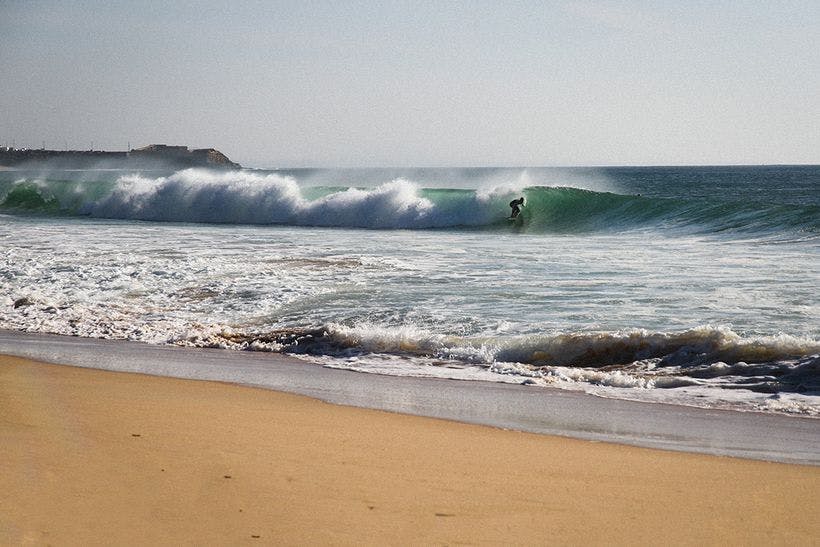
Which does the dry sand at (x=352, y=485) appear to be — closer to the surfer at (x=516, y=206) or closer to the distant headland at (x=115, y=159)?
the surfer at (x=516, y=206)

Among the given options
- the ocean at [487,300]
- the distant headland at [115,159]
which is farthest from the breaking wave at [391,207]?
the distant headland at [115,159]

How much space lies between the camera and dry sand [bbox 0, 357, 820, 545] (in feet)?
10.3

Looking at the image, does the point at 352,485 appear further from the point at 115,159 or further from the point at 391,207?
the point at 115,159

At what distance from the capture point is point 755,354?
7.07 meters

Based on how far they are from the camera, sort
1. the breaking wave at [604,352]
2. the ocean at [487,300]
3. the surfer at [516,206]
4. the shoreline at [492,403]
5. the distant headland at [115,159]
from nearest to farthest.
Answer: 1. the shoreline at [492,403]
2. the breaking wave at [604,352]
3. the ocean at [487,300]
4. the surfer at [516,206]
5. the distant headland at [115,159]

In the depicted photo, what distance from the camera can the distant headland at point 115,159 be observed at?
172m

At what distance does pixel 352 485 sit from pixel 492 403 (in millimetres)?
2426

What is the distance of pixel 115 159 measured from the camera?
18212 centimetres

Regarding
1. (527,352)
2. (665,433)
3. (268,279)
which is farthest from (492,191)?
(665,433)

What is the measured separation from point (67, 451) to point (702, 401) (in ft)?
13.9

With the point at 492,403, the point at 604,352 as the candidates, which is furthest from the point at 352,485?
the point at 604,352

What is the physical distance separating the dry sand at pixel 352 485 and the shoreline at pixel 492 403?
14.7 inches

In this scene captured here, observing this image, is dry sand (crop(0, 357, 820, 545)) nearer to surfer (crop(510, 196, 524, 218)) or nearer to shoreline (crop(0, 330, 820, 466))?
shoreline (crop(0, 330, 820, 466))

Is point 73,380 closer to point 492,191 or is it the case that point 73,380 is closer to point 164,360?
point 164,360
